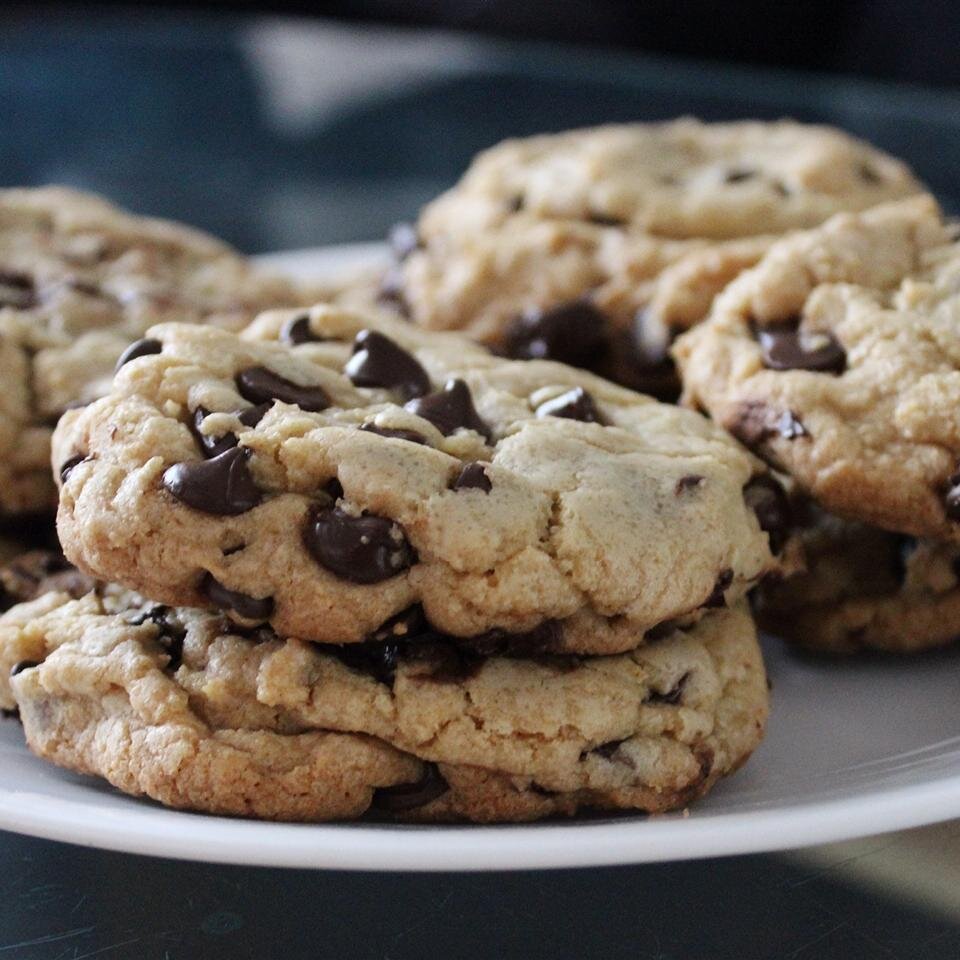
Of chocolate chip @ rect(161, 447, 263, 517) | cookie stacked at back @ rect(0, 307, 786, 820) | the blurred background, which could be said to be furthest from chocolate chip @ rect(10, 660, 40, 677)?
the blurred background

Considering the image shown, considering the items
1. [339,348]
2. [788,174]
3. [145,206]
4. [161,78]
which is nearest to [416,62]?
[161,78]

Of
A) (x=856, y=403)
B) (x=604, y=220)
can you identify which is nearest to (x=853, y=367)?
(x=856, y=403)

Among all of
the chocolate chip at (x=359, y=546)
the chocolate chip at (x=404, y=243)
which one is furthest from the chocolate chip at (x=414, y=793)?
the chocolate chip at (x=404, y=243)

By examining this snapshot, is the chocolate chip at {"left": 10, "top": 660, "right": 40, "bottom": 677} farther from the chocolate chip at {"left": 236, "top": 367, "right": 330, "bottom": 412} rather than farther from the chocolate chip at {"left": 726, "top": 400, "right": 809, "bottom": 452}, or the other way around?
the chocolate chip at {"left": 726, "top": 400, "right": 809, "bottom": 452}

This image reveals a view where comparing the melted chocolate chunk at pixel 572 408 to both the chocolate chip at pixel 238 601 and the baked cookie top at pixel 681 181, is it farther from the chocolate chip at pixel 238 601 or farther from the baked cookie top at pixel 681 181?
the baked cookie top at pixel 681 181

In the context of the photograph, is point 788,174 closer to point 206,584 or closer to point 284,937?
point 206,584

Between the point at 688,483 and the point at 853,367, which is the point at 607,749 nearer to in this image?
the point at 688,483
